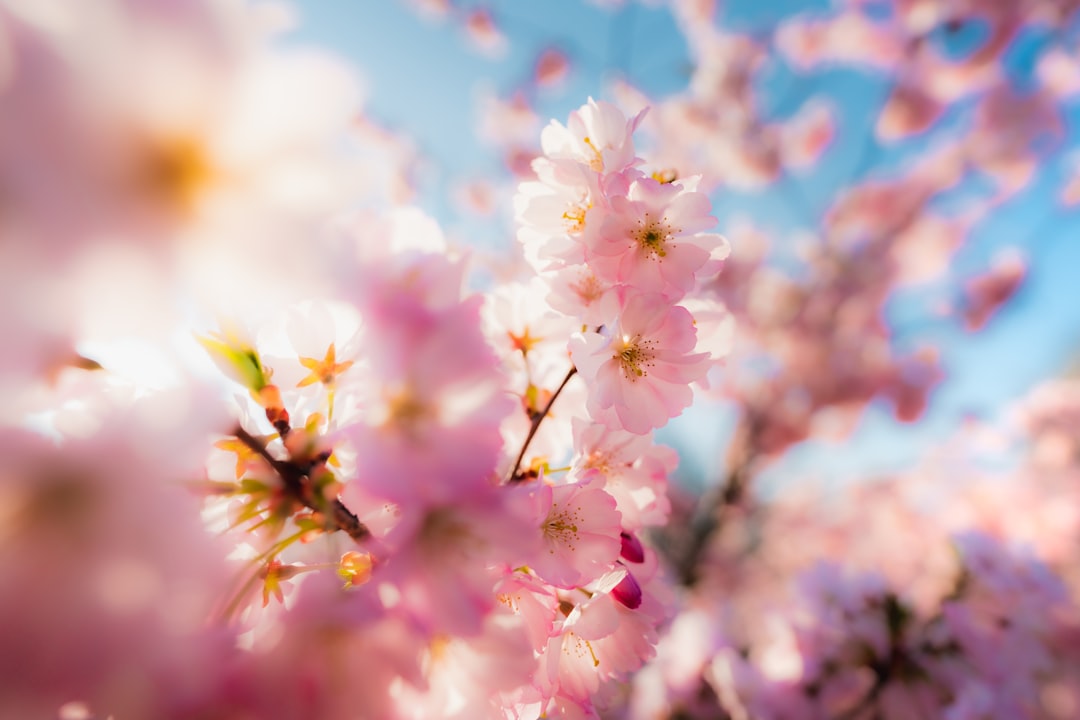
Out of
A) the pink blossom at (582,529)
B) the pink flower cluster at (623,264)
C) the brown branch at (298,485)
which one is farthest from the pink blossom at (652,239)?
the brown branch at (298,485)

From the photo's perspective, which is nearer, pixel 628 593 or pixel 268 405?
pixel 268 405

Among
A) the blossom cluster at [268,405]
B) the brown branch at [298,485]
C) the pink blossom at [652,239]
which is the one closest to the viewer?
the blossom cluster at [268,405]

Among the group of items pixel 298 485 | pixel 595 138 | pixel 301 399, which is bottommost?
pixel 298 485

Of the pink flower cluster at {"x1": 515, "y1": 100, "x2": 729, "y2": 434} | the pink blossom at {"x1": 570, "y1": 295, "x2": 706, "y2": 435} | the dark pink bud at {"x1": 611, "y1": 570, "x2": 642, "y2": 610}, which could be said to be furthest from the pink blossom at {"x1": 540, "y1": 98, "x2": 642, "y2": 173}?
the dark pink bud at {"x1": 611, "y1": 570, "x2": 642, "y2": 610}

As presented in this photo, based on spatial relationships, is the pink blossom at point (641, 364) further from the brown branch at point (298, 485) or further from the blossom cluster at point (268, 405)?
the brown branch at point (298, 485)

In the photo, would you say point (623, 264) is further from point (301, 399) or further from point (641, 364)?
point (301, 399)

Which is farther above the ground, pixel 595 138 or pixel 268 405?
pixel 595 138

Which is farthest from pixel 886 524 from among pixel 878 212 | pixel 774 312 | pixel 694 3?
pixel 694 3

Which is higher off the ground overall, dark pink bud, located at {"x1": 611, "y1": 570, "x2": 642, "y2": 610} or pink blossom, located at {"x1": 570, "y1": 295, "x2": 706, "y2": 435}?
pink blossom, located at {"x1": 570, "y1": 295, "x2": 706, "y2": 435}

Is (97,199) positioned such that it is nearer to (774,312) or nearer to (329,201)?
(329,201)

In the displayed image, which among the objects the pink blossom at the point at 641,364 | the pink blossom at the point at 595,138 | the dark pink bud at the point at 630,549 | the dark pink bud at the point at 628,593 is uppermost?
the pink blossom at the point at 595,138

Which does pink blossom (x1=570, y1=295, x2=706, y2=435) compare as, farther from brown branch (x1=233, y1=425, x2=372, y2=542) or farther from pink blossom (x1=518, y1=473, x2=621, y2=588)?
brown branch (x1=233, y1=425, x2=372, y2=542)

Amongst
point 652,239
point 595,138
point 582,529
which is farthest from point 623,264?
point 582,529
